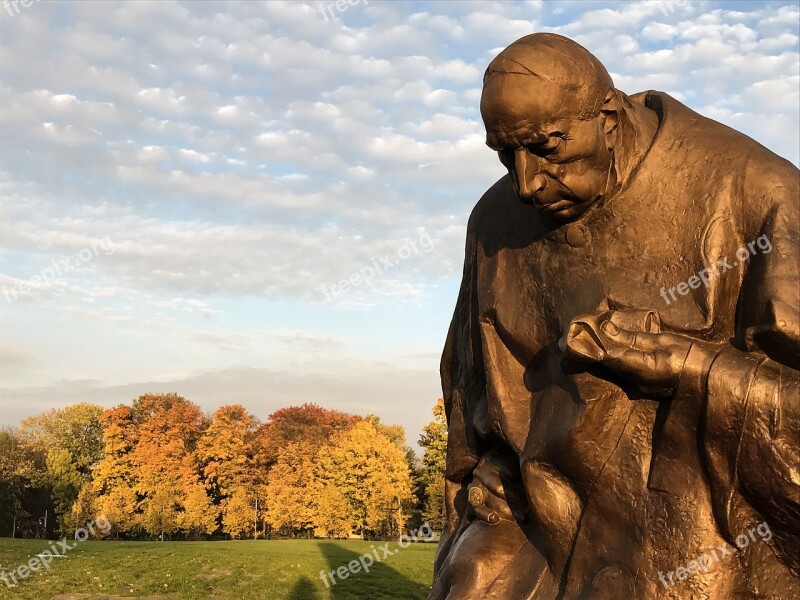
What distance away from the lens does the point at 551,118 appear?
3525 millimetres

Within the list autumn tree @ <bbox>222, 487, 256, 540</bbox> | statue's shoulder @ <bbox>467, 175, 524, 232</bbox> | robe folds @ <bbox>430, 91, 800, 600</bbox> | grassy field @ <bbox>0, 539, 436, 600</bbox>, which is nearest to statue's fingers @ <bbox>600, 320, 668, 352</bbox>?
robe folds @ <bbox>430, 91, 800, 600</bbox>

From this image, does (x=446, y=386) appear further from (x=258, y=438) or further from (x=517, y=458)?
(x=258, y=438)

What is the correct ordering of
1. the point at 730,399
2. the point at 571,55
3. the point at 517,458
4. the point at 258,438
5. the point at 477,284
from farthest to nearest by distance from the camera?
1. the point at 258,438
2. the point at 477,284
3. the point at 517,458
4. the point at 571,55
5. the point at 730,399

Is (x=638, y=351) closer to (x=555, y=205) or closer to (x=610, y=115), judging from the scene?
(x=555, y=205)

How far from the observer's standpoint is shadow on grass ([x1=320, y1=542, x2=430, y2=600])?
1931 centimetres

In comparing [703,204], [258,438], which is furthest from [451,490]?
[258,438]

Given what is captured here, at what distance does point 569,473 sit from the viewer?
3.84 metres

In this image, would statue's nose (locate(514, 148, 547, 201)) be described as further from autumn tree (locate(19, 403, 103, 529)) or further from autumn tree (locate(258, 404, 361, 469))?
autumn tree (locate(19, 403, 103, 529))

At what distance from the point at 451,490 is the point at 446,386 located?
0.67 m

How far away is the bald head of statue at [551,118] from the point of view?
11.5ft

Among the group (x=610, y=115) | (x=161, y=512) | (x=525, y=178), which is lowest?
(x=161, y=512)

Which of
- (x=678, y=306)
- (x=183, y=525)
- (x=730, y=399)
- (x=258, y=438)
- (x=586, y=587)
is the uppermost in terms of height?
(x=678, y=306)

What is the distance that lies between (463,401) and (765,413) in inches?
74.4

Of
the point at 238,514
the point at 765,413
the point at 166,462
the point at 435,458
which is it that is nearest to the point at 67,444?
the point at 166,462
